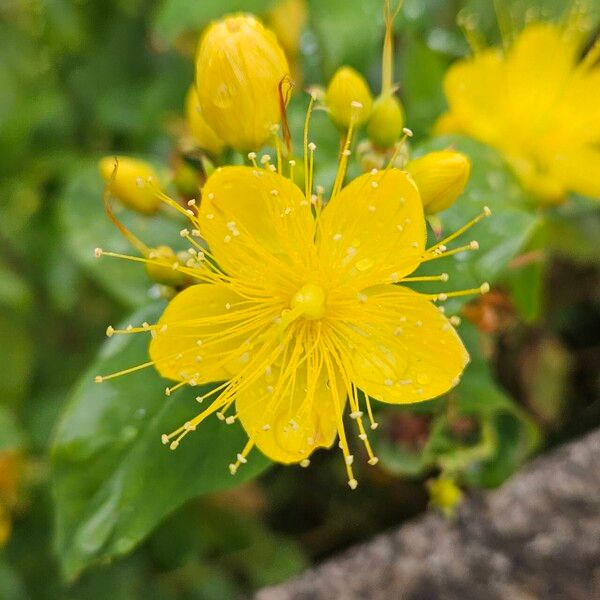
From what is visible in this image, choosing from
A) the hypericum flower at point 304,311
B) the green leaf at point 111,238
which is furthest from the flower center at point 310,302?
the green leaf at point 111,238

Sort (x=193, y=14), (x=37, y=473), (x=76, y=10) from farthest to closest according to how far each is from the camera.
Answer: (x=76, y=10)
(x=37, y=473)
(x=193, y=14)

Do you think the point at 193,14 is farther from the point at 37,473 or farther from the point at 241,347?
the point at 37,473

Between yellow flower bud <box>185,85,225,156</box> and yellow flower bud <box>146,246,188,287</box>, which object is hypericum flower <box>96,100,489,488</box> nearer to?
yellow flower bud <box>146,246,188,287</box>

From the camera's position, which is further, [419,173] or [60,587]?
[60,587]

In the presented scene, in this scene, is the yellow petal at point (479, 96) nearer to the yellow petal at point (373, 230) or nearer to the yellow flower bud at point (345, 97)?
the yellow flower bud at point (345, 97)

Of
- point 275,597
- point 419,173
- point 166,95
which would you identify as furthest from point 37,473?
point 419,173

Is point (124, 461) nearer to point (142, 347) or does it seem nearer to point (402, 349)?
point (142, 347)

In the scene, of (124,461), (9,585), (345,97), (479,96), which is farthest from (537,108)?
→ (9,585)

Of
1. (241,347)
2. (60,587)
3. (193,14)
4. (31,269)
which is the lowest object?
(60,587)
